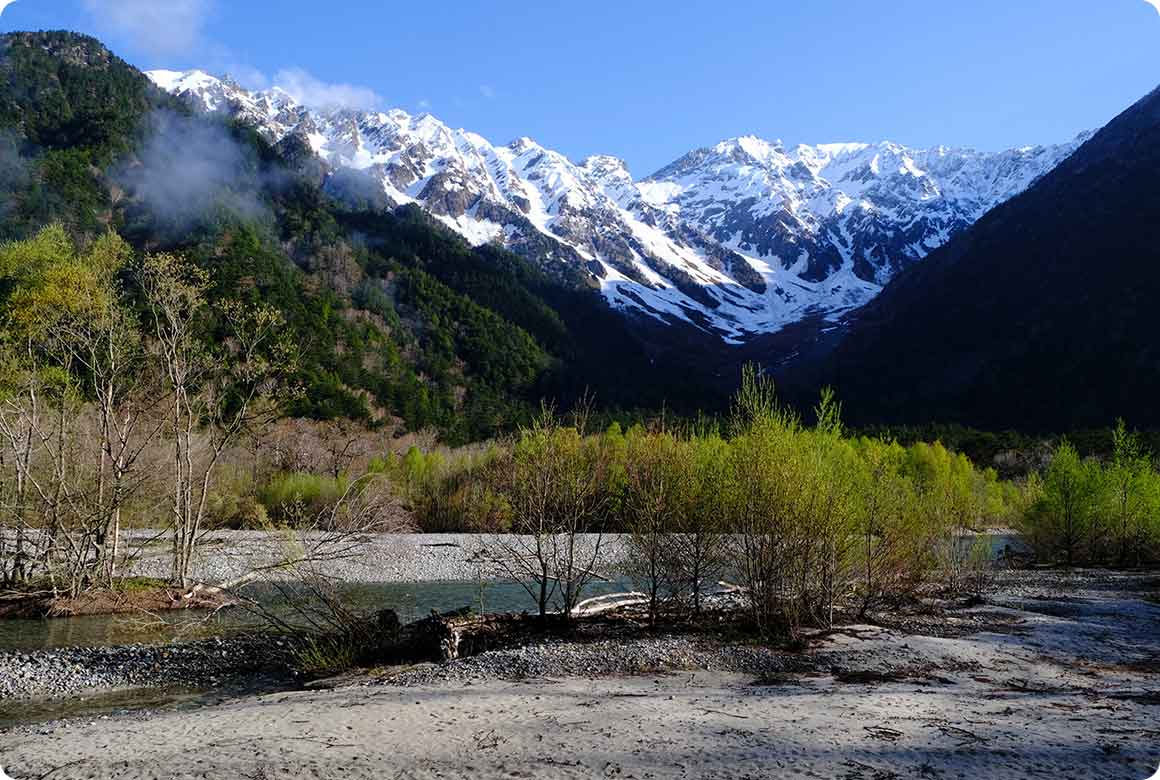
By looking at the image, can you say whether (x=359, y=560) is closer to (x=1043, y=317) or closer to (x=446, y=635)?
(x=446, y=635)

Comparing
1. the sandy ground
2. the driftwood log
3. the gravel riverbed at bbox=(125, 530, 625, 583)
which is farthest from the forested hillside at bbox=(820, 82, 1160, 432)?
the driftwood log

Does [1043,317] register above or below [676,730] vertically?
above

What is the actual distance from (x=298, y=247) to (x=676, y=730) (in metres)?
109

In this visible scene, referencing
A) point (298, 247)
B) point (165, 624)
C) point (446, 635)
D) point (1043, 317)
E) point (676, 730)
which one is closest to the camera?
point (676, 730)

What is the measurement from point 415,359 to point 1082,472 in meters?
88.6

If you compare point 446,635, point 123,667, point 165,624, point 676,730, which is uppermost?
point 676,730

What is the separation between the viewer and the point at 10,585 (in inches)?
763

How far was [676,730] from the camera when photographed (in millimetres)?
7906

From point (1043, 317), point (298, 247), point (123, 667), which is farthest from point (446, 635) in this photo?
point (1043, 317)

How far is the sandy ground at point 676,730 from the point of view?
6.84 m

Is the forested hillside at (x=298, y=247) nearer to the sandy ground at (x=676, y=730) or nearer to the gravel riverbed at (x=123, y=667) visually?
the gravel riverbed at (x=123, y=667)

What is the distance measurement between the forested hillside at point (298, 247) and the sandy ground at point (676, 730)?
54.9 m

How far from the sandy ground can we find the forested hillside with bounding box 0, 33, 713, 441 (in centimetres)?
5491

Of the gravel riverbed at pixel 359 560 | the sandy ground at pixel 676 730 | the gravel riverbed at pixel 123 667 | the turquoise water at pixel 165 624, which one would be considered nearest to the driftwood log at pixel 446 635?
the turquoise water at pixel 165 624
